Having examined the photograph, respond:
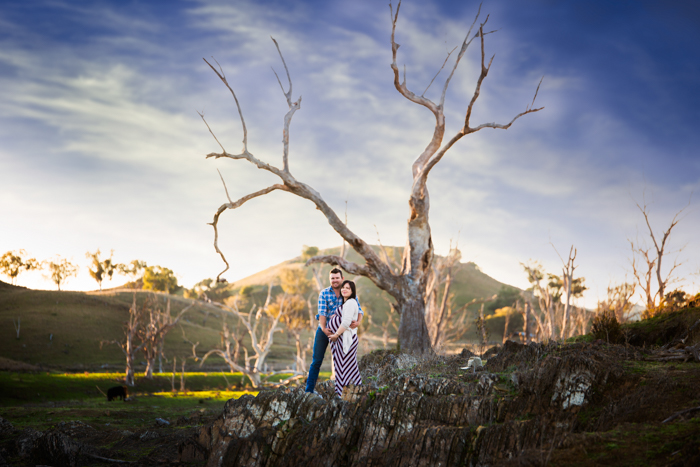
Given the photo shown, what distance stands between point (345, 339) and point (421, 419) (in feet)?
6.19

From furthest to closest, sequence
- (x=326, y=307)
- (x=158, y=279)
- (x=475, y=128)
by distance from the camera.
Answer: (x=158, y=279), (x=475, y=128), (x=326, y=307)

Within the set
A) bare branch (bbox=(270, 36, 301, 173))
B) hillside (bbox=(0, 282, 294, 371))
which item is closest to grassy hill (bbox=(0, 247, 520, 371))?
hillside (bbox=(0, 282, 294, 371))

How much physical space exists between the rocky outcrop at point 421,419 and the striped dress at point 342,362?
36 centimetres

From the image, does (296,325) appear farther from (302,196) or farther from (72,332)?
(72,332)

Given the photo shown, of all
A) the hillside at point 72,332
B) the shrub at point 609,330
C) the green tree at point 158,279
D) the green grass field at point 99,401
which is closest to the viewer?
the shrub at point 609,330

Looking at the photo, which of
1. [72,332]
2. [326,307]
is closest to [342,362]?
[326,307]

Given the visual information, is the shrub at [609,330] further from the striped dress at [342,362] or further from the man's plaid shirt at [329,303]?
the man's plaid shirt at [329,303]

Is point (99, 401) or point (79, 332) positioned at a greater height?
point (79, 332)

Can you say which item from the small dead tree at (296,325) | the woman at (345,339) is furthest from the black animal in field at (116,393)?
the woman at (345,339)

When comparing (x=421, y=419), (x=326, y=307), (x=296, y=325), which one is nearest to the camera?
(x=421, y=419)

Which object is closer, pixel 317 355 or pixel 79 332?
pixel 317 355

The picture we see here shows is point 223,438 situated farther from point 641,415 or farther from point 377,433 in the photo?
point 641,415

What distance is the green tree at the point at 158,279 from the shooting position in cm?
8262

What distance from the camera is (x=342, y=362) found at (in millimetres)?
7664
